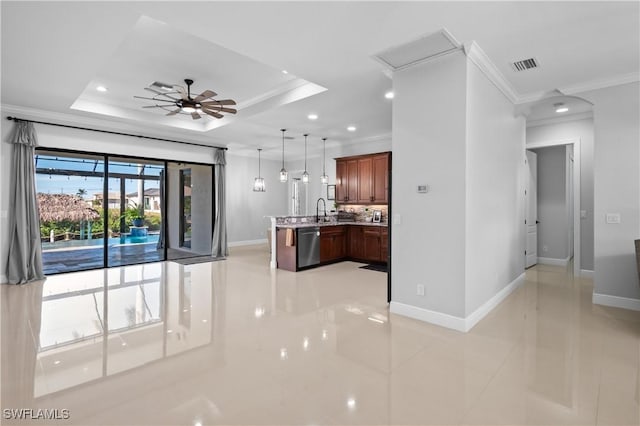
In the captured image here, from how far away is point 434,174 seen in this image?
11.6ft

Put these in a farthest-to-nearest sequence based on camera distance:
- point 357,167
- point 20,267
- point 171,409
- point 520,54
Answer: point 357,167
point 20,267
point 520,54
point 171,409

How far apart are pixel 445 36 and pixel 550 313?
3418mm

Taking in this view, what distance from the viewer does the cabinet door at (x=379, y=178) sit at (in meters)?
7.36

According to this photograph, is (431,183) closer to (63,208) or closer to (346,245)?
(346,245)

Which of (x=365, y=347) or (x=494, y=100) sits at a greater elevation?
(x=494, y=100)

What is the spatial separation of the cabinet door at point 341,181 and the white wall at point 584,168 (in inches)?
168

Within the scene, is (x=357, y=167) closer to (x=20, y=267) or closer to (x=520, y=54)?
(x=520, y=54)

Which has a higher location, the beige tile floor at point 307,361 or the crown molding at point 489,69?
the crown molding at point 489,69

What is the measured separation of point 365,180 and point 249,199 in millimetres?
4113

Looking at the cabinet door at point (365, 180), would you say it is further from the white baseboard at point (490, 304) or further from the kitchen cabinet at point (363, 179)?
the white baseboard at point (490, 304)

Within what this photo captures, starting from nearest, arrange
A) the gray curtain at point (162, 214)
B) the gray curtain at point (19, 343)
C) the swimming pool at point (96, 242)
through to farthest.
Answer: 1. the gray curtain at point (19, 343)
2. the swimming pool at point (96, 242)
3. the gray curtain at point (162, 214)

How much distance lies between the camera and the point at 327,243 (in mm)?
7027

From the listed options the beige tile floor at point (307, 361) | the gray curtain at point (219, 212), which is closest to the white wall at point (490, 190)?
the beige tile floor at point (307, 361)

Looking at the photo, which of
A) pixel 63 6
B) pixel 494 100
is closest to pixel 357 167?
pixel 494 100
